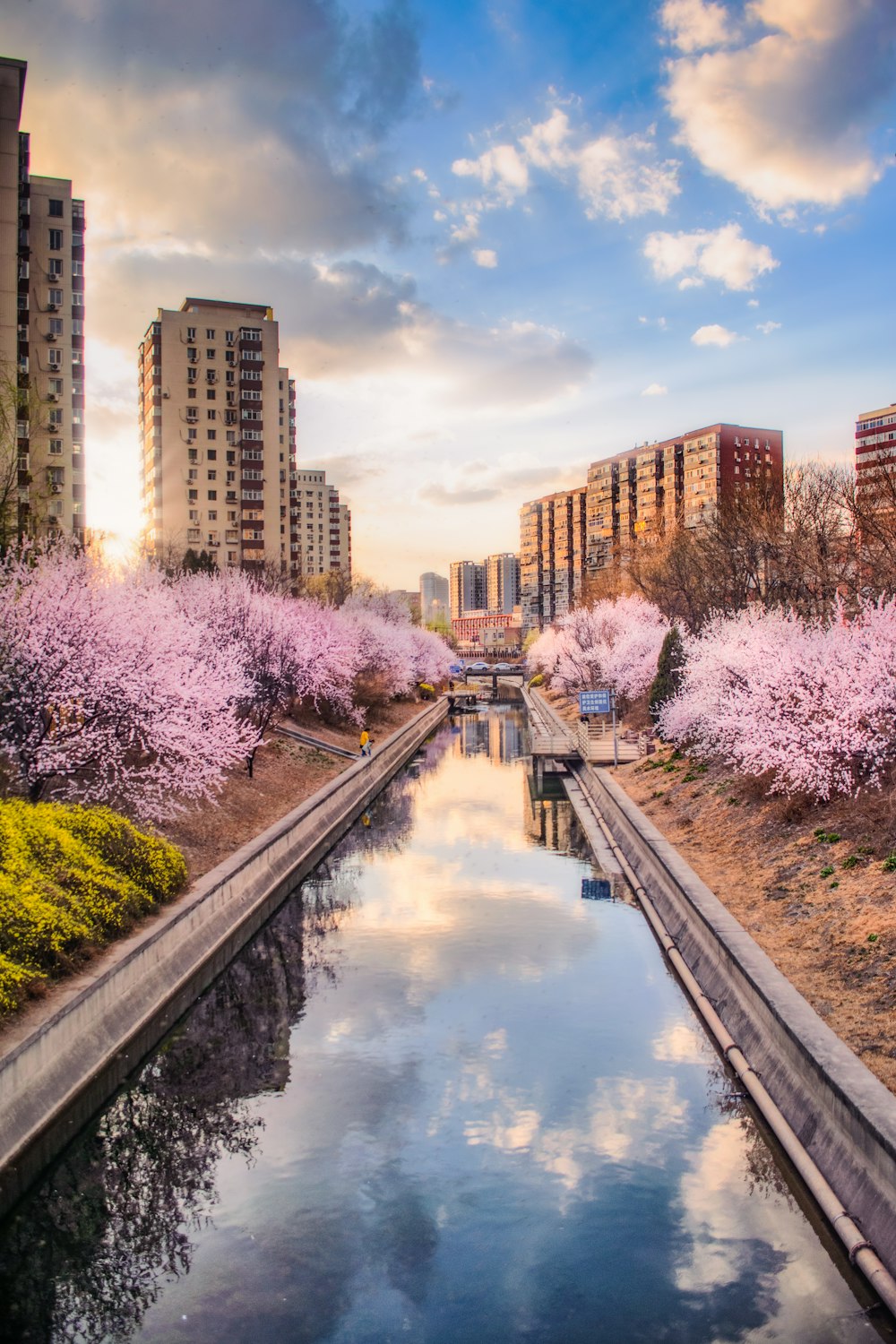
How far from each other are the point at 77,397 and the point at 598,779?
5303 cm

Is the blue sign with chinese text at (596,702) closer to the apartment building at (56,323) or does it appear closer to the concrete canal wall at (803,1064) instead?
the concrete canal wall at (803,1064)

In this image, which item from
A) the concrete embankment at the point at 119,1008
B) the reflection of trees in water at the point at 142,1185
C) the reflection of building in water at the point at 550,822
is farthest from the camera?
the reflection of building in water at the point at 550,822

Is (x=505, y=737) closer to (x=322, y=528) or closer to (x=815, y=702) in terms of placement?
(x=815, y=702)

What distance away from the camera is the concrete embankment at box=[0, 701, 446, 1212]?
11.4 metres

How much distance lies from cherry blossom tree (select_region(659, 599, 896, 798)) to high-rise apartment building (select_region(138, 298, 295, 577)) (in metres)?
77.9

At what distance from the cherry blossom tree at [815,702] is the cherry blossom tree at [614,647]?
25.0m

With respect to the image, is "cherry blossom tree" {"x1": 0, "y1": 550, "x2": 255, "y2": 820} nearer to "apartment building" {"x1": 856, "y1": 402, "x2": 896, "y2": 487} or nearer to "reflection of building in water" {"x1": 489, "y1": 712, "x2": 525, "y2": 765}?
"reflection of building in water" {"x1": 489, "y1": 712, "x2": 525, "y2": 765}

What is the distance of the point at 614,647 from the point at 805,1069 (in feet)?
154

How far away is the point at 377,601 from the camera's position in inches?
3474

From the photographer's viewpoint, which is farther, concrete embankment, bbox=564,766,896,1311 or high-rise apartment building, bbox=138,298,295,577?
high-rise apartment building, bbox=138,298,295,577

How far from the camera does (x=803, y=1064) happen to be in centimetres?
1088

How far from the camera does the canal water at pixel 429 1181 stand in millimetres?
9008

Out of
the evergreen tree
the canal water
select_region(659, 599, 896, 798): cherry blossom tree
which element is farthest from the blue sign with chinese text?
the canal water

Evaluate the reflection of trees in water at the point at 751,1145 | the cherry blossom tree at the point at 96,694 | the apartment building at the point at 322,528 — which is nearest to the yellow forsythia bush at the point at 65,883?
the cherry blossom tree at the point at 96,694
